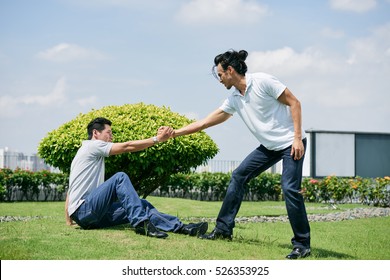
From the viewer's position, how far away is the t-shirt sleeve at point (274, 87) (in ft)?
19.6

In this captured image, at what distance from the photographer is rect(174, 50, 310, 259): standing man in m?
6.00

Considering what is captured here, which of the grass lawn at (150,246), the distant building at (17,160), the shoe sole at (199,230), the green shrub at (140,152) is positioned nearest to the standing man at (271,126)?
the grass lawn at (150,246)

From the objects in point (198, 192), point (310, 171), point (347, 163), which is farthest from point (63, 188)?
point (347, 163)

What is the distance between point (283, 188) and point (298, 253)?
77 centimetres

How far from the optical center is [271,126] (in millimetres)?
6129

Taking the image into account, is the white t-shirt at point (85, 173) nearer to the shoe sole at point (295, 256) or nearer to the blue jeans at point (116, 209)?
the blue jeans at point (116, 209)

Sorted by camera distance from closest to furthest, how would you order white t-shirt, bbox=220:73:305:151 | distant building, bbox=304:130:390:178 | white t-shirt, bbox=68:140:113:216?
white t-shirt, bbox=220:73:305:151, white t-shirt, bbox=68:140:113:216, distant building, bbox=304:130:390:178

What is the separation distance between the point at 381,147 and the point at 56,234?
21.3 metres

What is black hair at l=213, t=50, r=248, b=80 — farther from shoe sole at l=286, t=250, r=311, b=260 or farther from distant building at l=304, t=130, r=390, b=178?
distant building at l=304, t=130, r=390, b=178

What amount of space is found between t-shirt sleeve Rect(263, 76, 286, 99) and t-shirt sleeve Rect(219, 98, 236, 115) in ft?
2.44

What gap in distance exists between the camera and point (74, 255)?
5.94 metres

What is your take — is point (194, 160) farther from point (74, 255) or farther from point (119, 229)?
point (74, 255)

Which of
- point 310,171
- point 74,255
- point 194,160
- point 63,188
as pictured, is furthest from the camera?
point 310,171

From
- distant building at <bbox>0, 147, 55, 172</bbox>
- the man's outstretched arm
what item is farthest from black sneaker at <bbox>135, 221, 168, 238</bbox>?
Result: distant building at <bbox>0, 147, 55, 172</bbox>
